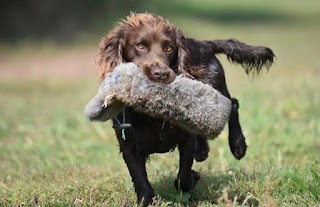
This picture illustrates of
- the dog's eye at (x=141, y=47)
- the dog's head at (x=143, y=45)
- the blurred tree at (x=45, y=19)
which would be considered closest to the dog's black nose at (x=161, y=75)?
the dog's head at (x=143, y=45)

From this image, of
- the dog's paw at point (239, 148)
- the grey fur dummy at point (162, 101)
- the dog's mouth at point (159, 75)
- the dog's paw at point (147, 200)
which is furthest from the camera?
the dog's paw at point (239, 148)

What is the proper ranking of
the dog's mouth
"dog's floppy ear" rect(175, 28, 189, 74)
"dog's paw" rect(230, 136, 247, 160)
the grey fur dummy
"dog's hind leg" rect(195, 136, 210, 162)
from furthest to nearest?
"dog's paw" rect(230, 136, 247, 160) < "dog's hind leg" rect(195, 136, 210, 162) < "dog's floppy ear" rect(175, 28, 189, 74) < the dog's mouth < the grey fur dummy

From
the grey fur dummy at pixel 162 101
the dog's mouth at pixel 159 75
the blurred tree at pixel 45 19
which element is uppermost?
the dog's mouth at pixel 159 75

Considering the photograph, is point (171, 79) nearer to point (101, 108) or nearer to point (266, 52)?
point (101, 108)

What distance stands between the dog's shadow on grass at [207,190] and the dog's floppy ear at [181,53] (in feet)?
3.13

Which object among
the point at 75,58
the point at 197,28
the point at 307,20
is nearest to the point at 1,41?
the point at 75,58

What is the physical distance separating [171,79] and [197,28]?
20.1 m

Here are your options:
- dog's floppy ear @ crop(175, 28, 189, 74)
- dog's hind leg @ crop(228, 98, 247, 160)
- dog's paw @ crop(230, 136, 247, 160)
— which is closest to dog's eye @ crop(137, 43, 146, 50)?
dog's floppy ear @ crop(175, 28, 189, 74)

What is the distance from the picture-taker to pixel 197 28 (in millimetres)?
24875

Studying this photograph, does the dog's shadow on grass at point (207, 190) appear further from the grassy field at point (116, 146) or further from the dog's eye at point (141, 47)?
the dog's eye at point (141, 47)

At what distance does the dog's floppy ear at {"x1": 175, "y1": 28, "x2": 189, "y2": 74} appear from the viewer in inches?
217

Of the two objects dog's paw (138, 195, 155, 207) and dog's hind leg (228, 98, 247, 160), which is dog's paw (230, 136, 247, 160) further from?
dog's paw (138, 195, 155, 207)

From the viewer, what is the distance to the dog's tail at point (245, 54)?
22.5 feet

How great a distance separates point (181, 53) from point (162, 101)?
0.79 metres
